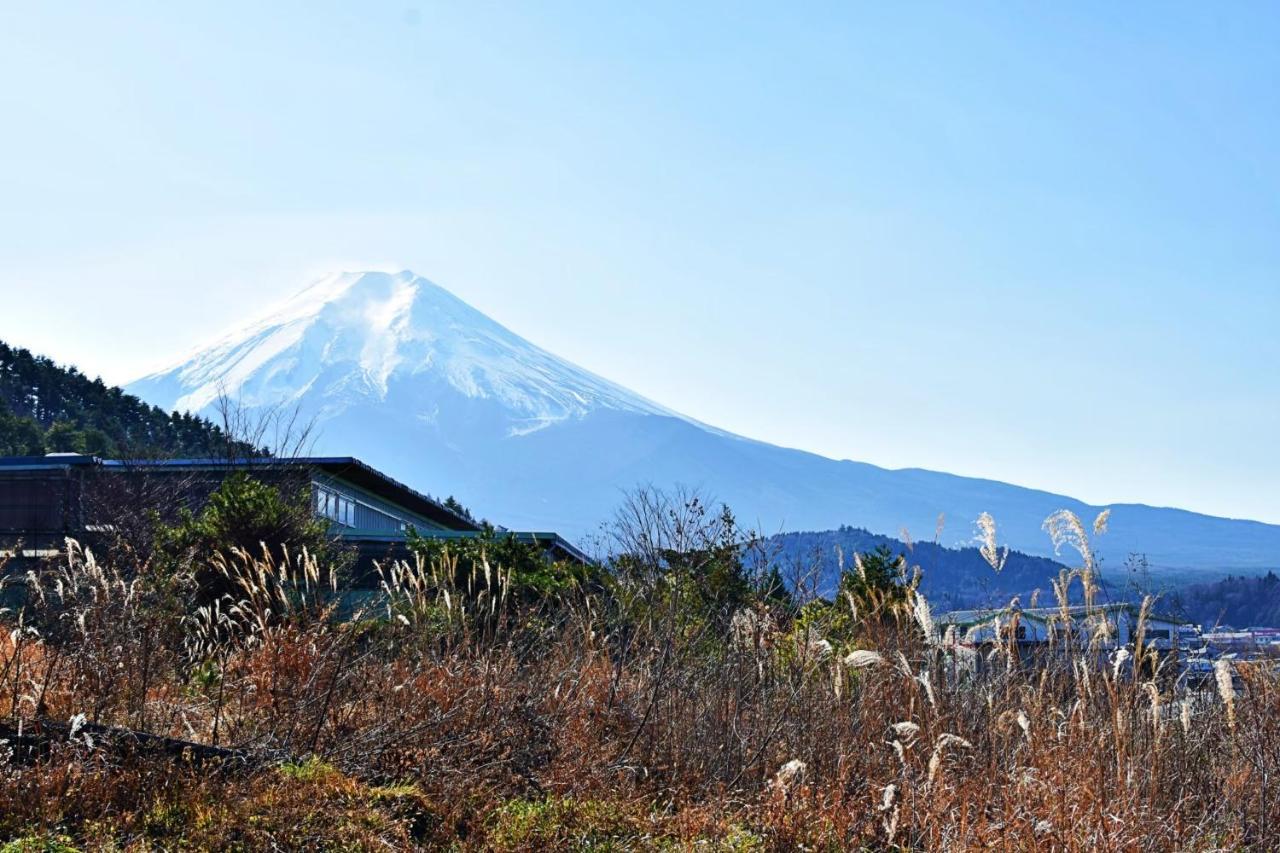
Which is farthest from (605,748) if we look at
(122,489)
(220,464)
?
(220,464)

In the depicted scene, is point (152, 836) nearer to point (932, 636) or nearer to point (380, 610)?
point (932, 636)

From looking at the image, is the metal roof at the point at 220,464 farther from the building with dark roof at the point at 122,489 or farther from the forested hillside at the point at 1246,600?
the forested hillside at the point at 1246,600

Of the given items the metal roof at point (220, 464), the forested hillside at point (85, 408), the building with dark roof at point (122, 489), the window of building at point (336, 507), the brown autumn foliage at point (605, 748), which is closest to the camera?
the brown autumn foliage at point (605, 748)

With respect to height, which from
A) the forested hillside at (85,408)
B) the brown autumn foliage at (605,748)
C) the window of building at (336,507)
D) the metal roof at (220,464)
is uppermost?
the forested hillside at (85,408)

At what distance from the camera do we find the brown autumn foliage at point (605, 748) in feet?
22.7

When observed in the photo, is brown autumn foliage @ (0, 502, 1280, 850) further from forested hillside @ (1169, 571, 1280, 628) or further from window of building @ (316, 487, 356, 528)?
forested hillside @ (1169, 571, 1280, 628)

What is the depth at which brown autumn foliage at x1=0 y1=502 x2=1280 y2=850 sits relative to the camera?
6.92 metres

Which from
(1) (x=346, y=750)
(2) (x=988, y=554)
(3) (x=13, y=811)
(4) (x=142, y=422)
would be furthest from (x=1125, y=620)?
(4) (x=142, y=422)

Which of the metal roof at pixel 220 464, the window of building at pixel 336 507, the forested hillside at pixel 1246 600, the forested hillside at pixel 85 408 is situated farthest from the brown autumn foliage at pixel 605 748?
the forested hillside at pixel 1246 600

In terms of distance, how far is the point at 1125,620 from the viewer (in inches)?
375

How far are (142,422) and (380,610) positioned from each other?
45.3 metres

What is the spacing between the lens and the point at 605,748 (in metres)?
8.62

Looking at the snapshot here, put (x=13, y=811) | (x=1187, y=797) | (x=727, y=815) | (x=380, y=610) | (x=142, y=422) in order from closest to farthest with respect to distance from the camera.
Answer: (x=13, y=811) → (x=1187, y=797) → (x=727, y=815) → (x=380, y=610) → (x=142, y=422)

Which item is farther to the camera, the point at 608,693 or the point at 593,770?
the point at 608,693
